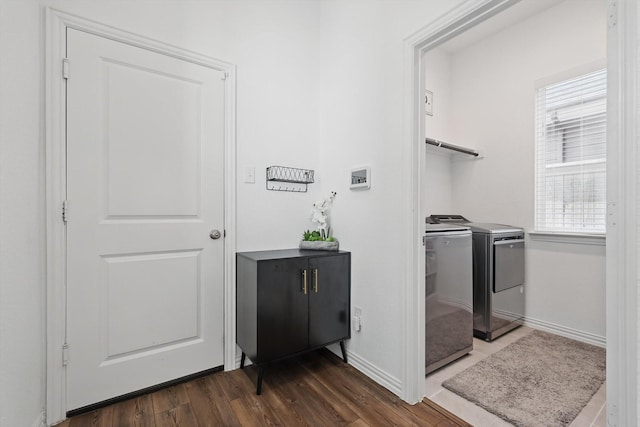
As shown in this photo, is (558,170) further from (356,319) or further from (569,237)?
(356,319)

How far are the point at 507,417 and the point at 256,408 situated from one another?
1322 mm

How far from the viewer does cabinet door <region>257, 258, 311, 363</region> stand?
1761mm

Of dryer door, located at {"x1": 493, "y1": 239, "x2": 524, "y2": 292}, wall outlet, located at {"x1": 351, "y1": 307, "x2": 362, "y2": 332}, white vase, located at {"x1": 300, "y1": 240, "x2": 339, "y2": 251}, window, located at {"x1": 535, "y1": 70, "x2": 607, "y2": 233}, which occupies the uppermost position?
window, located at {"x1": 535, "y1": 70, "x2": 607, "y2": 233}

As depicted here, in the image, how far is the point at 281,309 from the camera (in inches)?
71.6

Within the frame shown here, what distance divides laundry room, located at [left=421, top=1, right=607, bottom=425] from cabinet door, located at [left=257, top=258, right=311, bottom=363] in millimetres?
830

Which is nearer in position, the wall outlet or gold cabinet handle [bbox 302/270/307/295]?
gold cabinet handle [bbox 302/270/307/295]

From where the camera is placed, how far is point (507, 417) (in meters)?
1.55

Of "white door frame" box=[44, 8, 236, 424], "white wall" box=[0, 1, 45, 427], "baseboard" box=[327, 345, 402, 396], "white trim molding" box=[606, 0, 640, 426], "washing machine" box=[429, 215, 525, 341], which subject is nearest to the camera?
"white trim molding" box=[606, 0, 640, 426]

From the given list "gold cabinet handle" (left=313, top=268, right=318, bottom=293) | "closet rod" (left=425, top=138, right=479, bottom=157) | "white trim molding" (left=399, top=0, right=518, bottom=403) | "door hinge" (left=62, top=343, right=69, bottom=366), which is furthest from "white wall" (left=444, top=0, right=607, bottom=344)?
"door hinge" (left=62, top=343, right=69, bottom=366)

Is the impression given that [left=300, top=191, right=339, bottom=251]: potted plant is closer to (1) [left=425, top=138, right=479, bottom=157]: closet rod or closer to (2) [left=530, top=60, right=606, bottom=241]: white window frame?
(1) [left=425, top=138, right=479, bottom=157]: closet rod

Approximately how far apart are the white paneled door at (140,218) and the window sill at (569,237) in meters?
2.81

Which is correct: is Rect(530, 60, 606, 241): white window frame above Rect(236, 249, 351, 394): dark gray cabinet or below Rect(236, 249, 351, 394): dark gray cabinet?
above

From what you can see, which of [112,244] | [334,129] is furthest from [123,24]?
[334,129]

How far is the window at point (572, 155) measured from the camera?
2471 millimetres
